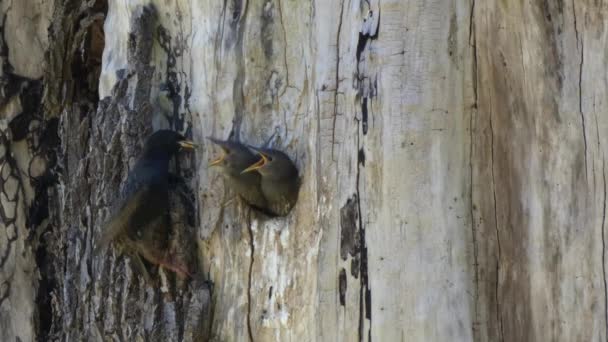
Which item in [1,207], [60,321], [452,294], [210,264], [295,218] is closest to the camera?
[452,294]

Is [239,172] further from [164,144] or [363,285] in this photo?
[363,285]

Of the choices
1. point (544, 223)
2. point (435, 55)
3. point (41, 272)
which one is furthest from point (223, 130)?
point (41, 272)

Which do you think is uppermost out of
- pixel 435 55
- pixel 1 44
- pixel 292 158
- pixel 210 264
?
pixel 1 44

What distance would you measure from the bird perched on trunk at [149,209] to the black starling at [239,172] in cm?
19

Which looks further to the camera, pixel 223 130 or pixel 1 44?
pixel 1 44

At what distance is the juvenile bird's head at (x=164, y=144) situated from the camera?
3.00 meters

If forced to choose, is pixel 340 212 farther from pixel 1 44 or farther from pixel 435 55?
pixel 1 44

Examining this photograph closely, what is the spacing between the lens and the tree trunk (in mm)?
2602

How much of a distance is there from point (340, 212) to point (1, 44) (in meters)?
2.39

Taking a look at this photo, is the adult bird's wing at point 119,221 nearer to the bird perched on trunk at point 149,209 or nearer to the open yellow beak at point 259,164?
the bird perched on trunk at point 149,209

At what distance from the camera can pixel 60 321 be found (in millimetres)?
3566

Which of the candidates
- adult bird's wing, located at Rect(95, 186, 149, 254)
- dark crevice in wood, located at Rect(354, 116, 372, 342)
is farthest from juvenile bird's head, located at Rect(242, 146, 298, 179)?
adult bird's wing, located at Rect(95, 186, 149, 254)

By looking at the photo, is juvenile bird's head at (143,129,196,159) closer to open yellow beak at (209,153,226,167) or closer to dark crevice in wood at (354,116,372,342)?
open yellow beak at (209,153,226,167)

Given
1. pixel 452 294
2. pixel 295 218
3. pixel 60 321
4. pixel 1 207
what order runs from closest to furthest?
pixel 452 294 < pixel 295 218 < pixel 60 321 < pixel 1 207
